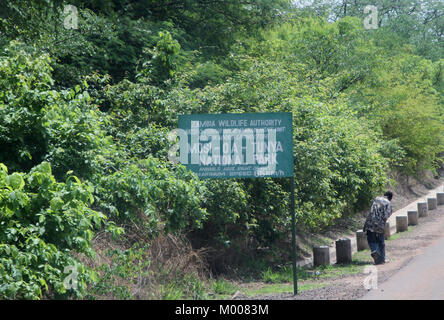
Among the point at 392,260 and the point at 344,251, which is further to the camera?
the point at 344,251

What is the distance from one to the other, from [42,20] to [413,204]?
22336mm

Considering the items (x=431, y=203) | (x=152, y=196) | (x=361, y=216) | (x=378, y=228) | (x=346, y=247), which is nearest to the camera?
(x=152, y=196)

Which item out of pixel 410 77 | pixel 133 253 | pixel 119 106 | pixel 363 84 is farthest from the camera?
pixel 410 77

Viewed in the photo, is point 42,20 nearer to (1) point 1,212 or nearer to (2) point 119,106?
(2) point 119,106

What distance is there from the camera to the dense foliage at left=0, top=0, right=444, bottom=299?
7332 mm

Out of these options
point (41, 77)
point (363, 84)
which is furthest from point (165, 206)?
point (363, 84)

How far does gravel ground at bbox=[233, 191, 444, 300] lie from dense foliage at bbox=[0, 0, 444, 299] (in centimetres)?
185

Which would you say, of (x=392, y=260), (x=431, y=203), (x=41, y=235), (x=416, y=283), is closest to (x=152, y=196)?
(x=41, y=235)

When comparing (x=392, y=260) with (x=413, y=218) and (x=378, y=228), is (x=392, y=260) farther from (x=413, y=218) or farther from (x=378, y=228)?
(x=413, y=218)

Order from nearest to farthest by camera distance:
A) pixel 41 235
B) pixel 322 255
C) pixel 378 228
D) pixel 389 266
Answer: pixel 41 235, pixel 389 266, pixel 378 228, pixel 322 255

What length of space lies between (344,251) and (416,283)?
438 cm

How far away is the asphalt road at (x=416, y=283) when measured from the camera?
29.6ft

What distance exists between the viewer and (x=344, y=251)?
14531 millimetres

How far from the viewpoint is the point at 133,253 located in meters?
9.20
